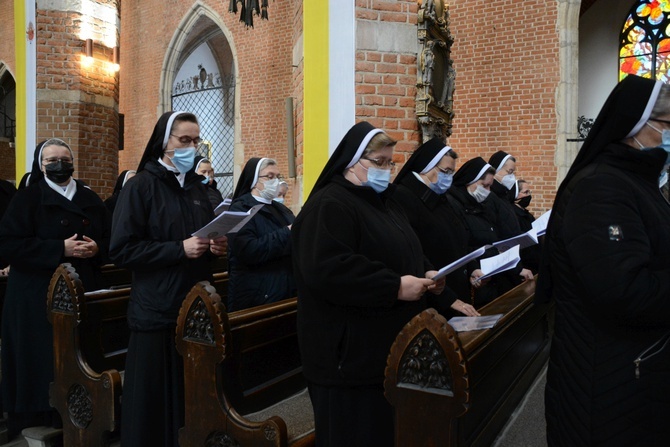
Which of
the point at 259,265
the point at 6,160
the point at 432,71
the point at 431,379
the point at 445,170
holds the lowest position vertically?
the point at 431,379

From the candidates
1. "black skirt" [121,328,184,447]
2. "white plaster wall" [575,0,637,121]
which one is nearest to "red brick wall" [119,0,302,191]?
"white plaster wall" [575,0,637,121]

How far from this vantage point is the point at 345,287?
Answer: 6.98 feet

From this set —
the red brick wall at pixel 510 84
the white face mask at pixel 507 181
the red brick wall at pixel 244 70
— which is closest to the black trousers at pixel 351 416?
the white face mask at pixel 507 181

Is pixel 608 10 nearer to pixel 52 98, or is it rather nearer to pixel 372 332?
pixel 52 98

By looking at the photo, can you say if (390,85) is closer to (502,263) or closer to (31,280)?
(502,263)

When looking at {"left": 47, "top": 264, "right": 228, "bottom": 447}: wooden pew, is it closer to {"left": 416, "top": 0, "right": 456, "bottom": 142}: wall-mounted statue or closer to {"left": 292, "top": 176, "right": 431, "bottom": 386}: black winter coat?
{"left": 292, "top": 176, "right": 431, "bottom": 386}: black winter coat

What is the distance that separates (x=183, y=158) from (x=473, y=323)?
1.59 m

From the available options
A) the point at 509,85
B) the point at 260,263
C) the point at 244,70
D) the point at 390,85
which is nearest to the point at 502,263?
the point at 260,263

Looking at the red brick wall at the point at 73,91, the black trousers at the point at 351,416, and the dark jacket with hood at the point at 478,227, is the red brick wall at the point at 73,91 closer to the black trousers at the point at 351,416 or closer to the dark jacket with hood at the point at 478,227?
the dark jacket with hood at the point at 478,227

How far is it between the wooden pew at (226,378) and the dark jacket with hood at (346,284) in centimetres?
41

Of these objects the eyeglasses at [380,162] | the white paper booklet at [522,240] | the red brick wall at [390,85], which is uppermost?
the red brick wall at [390,85]

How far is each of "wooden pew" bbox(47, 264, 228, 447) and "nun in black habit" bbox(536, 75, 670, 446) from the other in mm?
2319

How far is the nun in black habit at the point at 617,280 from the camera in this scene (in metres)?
1.70

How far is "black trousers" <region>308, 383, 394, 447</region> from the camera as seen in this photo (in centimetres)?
220
